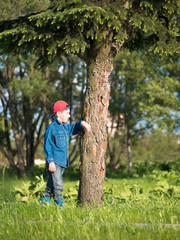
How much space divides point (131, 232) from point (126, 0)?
356 cm

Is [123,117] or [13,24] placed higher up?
[13,24]

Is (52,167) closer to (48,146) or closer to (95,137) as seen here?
(48,146)

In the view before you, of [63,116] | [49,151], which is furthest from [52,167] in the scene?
[63,116]

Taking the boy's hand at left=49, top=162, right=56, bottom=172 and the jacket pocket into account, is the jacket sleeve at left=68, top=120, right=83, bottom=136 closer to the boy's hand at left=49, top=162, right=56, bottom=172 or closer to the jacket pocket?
the jacket pocket

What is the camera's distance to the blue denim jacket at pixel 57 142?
183 inches

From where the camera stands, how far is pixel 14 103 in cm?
1484

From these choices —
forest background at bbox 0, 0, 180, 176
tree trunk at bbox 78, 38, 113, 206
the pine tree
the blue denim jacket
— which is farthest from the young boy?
forest background at bbox 0, 0, 180, 176

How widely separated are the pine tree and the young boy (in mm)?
319

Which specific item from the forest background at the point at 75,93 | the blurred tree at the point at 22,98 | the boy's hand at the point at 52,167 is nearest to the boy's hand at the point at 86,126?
the boy's hand at the point at 52,167

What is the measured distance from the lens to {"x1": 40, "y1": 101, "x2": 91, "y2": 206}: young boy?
15.1ft

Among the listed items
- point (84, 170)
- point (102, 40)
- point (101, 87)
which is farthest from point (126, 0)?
point (84, 170)

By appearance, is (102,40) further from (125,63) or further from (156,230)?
(125,63)

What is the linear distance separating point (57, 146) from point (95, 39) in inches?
75.5

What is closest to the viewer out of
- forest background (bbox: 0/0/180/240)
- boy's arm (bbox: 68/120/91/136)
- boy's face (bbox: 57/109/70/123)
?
forest background (bbox: 0/0/180/240)
